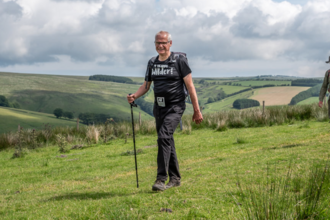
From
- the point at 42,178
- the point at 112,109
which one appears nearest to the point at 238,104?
the point at 112,109

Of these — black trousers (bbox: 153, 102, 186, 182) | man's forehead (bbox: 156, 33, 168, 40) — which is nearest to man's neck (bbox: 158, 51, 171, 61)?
man's forehead (bbox: 156, 33, 168, 40)

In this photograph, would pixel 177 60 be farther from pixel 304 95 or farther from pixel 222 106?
pixel 222 106

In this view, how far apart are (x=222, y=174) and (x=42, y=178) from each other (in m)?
5.64

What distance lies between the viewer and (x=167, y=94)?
4.78 metres

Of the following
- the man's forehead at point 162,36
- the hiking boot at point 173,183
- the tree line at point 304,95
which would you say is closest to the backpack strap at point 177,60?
the man's forehead at point 162,36

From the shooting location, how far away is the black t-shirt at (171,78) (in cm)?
474

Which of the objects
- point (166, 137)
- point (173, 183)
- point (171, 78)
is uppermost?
point (171, 78)

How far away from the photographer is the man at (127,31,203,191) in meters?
4.67

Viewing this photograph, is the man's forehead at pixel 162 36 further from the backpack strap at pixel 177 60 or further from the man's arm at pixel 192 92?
the man's arm at pixel 192 92

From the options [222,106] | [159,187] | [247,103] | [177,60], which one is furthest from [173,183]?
[222,106]

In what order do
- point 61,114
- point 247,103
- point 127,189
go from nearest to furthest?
point 127,189
point 247,103
point 61,114

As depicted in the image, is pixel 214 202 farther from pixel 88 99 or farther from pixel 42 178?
pixel 88 99

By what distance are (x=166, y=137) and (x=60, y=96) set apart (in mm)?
150676

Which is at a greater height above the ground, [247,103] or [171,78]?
[171,78]
